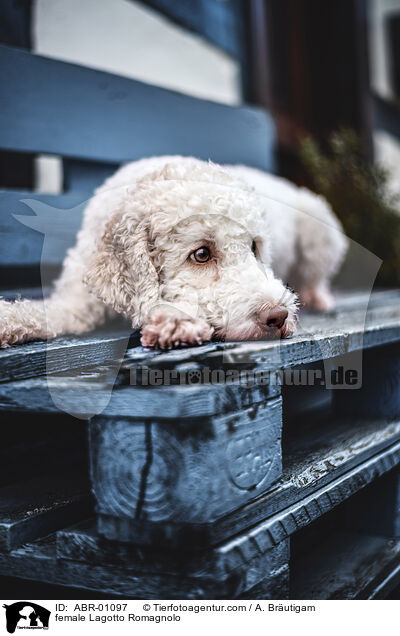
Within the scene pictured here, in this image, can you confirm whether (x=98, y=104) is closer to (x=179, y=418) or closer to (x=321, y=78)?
(x=179, y=418)

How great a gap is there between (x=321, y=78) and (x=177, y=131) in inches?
106

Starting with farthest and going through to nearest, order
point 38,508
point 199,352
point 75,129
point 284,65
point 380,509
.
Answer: point 284,65 → point 75,129 → point 380,509 → point 38,508 → point 199,352

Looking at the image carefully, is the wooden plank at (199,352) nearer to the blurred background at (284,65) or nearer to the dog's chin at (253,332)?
the dog's chin at (253,332)

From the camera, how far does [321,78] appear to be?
491 centimetres

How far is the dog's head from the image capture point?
1401 mm

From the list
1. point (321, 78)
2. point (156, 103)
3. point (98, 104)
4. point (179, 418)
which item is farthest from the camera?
point (321, 78)

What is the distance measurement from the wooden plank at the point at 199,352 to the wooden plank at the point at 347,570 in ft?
1.70

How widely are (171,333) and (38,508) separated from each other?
0.43 meters

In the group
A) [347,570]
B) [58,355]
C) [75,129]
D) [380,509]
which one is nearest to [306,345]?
[58,355]

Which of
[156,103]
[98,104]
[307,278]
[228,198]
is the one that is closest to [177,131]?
[156,103]

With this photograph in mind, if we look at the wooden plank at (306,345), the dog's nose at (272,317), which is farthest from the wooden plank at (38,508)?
the dog's nose at (272,317)

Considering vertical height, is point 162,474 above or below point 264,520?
above
